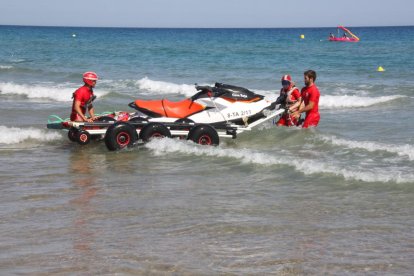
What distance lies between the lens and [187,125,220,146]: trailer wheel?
35.6 feet

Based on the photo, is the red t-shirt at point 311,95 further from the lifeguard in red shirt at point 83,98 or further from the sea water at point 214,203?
the lifeguard in red shirt at point 83,98

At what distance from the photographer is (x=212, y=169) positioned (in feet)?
30.8

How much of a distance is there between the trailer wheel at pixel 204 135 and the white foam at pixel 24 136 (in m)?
2.67

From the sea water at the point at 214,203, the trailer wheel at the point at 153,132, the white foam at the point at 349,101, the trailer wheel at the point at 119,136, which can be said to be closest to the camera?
the sea water at the point at 214,203

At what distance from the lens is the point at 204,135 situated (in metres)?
10.9

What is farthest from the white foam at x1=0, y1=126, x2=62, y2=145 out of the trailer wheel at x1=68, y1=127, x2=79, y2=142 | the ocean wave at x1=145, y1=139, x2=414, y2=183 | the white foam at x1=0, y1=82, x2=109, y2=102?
the white foam at x1=0, y1=82, x2=109, y2=102

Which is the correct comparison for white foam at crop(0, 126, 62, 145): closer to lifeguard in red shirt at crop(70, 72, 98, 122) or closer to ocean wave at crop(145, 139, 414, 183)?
lifeguard in red shirt at crop(70, 72, 98, 122)

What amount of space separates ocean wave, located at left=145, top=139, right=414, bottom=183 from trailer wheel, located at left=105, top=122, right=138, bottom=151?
0.98ft

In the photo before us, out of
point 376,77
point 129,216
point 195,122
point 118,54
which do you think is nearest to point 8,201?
point 129,216

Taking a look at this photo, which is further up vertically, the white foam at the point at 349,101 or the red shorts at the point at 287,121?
the red shorts at the point at 287,121

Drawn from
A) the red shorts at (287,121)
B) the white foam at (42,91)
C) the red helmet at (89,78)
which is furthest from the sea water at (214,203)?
the white foam at (42,91)

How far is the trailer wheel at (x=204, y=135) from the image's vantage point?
1084cm

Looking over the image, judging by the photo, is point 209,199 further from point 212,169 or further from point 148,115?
point 148,115

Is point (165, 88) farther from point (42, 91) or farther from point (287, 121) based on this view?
point (287, 121)
